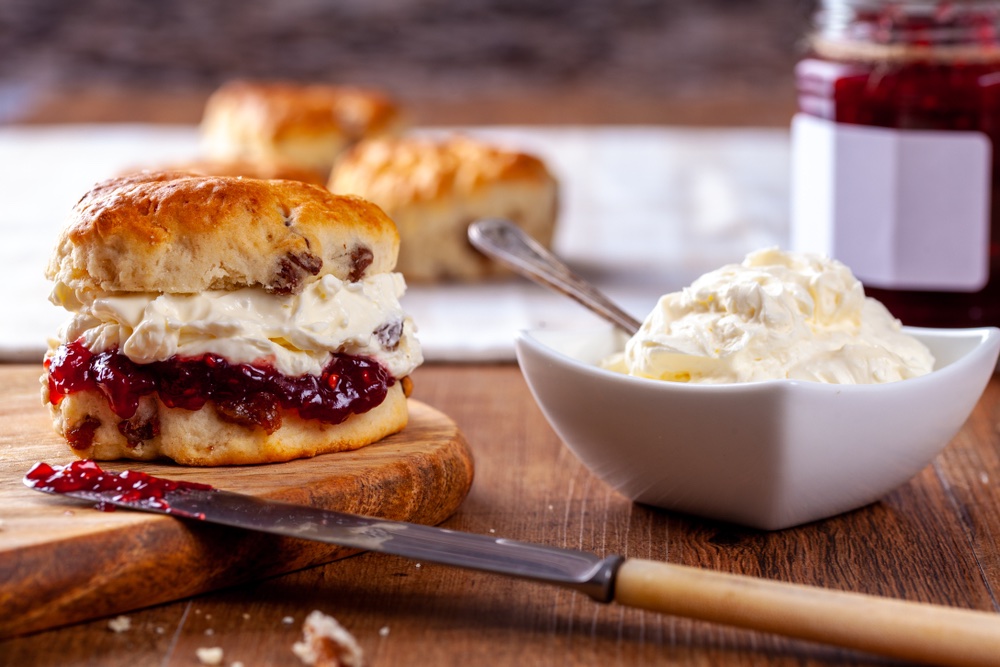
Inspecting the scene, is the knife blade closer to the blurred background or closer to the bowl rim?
the bowl rim

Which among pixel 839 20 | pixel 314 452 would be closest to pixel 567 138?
pixel 839 20

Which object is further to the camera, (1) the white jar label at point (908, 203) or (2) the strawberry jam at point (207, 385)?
(1) the white jar label at point (908, 203)

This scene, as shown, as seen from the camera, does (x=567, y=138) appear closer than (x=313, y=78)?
Yes

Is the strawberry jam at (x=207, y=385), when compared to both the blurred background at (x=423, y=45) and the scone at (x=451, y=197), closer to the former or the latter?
the scone at (x=451, y=197)

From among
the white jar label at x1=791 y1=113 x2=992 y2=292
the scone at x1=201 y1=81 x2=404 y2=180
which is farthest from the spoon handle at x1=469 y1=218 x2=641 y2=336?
the scone at x1=201 y1=81 x2=404 y2=180

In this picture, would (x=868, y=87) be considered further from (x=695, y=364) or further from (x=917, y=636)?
(x=917, y=636)

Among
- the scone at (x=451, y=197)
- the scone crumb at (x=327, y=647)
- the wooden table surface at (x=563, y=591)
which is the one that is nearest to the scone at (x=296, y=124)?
the scone at (x=451, y=197)

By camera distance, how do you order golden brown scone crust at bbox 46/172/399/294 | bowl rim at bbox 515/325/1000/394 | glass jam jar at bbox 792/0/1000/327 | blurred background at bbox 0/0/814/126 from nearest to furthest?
bowl rim at bbox 515/325/1000/394, golden brown scone crust at bbox 46/172/399/294, glass jam jar at bbox 792/0/1000/327, blurred background at bbox 0/0/814/126
